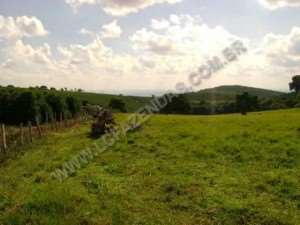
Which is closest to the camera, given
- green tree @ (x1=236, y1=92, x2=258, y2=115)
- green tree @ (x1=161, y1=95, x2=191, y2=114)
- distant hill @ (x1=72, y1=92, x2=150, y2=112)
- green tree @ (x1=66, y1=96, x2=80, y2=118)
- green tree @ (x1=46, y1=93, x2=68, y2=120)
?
green tree @ (x1=46, y1=93, x2=68, y2=120)

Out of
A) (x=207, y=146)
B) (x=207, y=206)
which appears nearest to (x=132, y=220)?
(x=207, y=206)

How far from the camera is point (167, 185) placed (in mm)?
13188

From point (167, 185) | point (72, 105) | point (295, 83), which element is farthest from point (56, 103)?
point (295, 83)

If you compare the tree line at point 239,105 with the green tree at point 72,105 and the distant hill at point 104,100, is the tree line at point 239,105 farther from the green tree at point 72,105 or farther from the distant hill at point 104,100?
the distant hill at point 104,100

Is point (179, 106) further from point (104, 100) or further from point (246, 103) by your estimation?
point (104, 100)

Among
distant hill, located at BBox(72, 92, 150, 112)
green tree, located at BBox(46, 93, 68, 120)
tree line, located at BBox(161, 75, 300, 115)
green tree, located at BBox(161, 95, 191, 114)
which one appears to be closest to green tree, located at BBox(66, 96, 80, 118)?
green tree, located at BBox(46, 93, 68, 120)

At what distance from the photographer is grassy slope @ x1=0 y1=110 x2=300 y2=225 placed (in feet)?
33.7

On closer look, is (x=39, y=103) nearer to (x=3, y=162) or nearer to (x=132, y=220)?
(x=3, y=162)

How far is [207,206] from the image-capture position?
10.9 meters

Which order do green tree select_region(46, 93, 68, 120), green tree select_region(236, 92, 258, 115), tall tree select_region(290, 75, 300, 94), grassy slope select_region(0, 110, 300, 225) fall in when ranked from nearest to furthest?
1. grassy slope select_region(0, 110, 300, 225)
2. green tree select_region(46, 93, 68, 120)
3. green tree select_region(236, 92, 258, 115)
4. tall tree select_region(290, 75, 300, 94)

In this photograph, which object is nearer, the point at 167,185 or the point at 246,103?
the point at 167,185

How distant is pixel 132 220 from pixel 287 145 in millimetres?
11879

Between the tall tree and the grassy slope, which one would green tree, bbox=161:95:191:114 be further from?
the grassy slope

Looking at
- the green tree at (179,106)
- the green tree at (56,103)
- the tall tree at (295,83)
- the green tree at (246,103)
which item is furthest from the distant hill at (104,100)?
the green tree at (56,103)
